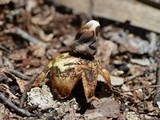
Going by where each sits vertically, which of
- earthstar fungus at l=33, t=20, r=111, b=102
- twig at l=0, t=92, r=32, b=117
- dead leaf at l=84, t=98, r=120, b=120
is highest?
earthstar fungus at l=33, t=20, r=111, b=102

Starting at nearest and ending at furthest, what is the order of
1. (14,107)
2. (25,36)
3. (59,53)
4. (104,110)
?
(14,107) < (104,110) < (59,53) < (25,36)

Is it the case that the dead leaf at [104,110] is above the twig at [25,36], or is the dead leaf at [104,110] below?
below

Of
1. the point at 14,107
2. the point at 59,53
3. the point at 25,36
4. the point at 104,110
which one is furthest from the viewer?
the point at 25,36

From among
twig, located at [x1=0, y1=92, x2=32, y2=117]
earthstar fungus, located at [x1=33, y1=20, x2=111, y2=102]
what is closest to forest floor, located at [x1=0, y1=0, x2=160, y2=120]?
twig, located at [x1=0, y1=92, x2=32, y2=117]

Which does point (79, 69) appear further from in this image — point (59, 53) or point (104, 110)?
point (59, 53)

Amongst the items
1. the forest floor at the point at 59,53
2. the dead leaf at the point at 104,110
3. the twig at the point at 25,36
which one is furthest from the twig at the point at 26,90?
the twig at the point at 25,36

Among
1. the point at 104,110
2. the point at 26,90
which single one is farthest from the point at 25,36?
the point at 104,110

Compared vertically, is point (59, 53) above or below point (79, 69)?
below

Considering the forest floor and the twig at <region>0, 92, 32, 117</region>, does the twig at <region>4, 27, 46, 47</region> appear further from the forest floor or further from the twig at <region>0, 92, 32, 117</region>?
the twig at <region>0, 92, 32, 117</region>

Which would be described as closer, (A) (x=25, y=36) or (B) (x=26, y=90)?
(B) (x=26, y=90)

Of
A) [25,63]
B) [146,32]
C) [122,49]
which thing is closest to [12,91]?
[25,63]

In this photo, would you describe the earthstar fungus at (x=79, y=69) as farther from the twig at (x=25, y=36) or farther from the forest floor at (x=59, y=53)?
the twig at (x=25, y=36)
